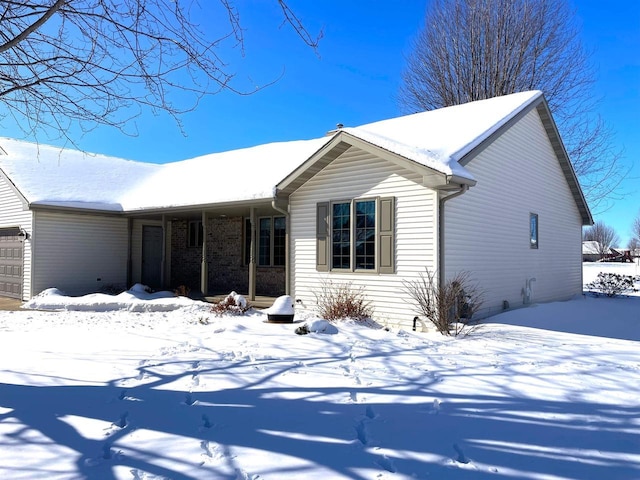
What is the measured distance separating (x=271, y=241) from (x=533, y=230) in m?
7.98

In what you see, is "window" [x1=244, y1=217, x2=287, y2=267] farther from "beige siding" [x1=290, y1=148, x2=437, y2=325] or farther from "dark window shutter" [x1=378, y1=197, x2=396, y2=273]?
"dark window shutter" [x1=378, y1=197, x2=396, y2=273]

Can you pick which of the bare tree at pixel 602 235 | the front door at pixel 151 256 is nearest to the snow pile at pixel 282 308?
the front door at pixel 151 256

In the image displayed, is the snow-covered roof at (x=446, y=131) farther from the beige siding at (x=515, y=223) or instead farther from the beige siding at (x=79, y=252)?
the beige siding at (x=79, y=252)

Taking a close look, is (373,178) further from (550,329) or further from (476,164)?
(550,329)

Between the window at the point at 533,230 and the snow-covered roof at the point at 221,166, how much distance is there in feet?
10.2

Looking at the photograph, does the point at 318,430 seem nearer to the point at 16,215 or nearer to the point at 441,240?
the point at 441,240

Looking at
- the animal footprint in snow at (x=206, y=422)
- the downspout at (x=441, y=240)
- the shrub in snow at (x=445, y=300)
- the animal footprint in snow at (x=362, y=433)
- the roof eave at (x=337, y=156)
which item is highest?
the roof eave at (x=337, y=156)

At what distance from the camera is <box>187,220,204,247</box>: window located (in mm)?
17609

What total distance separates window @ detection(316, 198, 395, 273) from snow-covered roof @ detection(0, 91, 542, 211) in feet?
4.65

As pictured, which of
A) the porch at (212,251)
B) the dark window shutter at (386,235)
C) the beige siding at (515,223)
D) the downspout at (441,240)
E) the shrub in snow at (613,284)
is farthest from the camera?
the shrub in snow at (613,284)

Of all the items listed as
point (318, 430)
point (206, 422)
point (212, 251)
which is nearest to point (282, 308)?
point (206, 422)

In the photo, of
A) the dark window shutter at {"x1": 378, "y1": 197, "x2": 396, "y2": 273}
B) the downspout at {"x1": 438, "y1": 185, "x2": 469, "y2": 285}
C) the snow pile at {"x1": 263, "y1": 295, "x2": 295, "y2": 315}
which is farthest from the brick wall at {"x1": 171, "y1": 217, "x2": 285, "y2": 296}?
the downspout at {"x1": 438, "y1": 185, "x2": 469, "y2": 285}

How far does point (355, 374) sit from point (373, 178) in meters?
5.53

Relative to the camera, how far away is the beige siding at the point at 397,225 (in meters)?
9.28
